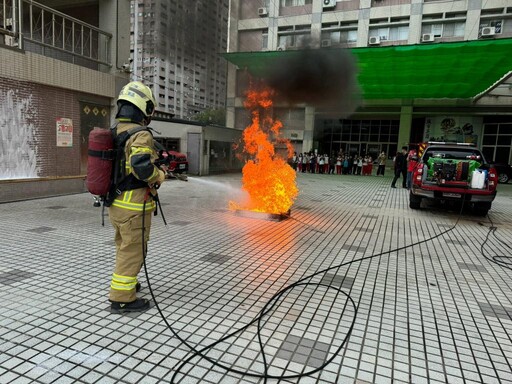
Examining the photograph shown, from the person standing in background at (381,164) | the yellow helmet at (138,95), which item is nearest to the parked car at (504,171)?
the person standing in background at (381,164)

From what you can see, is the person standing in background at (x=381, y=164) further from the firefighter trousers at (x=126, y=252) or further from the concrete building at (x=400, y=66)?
the firefighter trousers at (x=126, y=252)

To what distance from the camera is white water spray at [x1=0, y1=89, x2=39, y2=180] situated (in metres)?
7.86

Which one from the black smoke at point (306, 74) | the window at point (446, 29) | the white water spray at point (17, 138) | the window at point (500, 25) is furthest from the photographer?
the window at point (446, 29)

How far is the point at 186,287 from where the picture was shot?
12.5ft

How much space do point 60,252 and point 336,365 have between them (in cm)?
399

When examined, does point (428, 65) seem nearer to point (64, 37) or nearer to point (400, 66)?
point (400, 66)

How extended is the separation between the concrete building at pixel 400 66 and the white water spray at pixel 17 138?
5.05 meters

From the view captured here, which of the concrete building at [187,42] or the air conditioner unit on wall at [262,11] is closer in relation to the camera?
the concrete building at [187,42]

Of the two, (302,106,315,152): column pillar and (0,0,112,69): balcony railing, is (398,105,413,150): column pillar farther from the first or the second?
(0,0,112,69): balcony railing

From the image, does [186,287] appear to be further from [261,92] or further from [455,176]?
[455,176]

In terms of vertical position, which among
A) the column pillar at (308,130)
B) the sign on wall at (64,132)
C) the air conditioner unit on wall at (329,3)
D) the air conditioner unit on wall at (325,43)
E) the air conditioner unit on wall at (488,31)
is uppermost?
the air conditioner unit on wall at (329,3)

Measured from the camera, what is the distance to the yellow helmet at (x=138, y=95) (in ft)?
10.3

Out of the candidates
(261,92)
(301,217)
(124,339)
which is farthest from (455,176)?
(124,339)

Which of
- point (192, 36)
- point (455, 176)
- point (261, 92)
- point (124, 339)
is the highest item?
point (192, 36)
